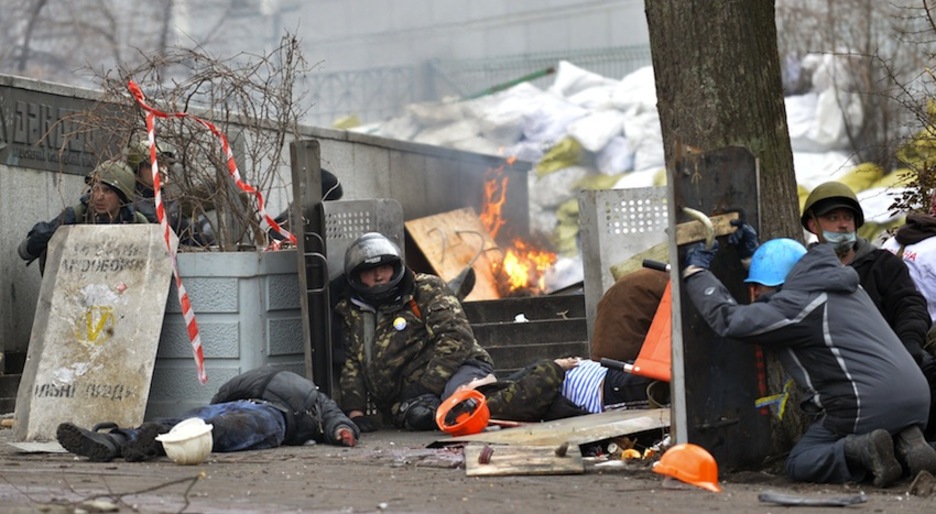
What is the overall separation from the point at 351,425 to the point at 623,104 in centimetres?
1691

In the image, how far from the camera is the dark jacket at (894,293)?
8805 mm

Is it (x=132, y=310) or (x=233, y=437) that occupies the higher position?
(x=132, y=310)

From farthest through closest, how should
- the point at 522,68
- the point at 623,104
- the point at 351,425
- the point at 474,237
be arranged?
1. the point at 522,68
2. the point at 623,104
3. the point at 474,237
4. the point at 351,425

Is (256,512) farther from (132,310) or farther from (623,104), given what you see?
(623,104)

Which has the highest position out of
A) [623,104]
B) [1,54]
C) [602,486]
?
[1,54]

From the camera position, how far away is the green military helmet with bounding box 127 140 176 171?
11.5 metres

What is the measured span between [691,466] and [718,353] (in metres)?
0.72

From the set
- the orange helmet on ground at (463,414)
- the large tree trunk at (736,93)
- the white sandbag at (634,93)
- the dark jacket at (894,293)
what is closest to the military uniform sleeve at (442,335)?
the orange helmet on ground at (463,414)

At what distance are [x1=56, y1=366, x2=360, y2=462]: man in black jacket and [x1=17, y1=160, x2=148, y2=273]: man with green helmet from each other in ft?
6.90

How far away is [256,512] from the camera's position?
21.1 ft

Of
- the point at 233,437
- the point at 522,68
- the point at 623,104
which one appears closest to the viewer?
the point at 233,437

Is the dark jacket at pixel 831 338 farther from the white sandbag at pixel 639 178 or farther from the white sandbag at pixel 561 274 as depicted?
the white sandbag at pixel 639 178

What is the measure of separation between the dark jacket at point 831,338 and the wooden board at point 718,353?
279 millimetres

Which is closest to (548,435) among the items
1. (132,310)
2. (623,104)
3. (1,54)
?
(132,310)
